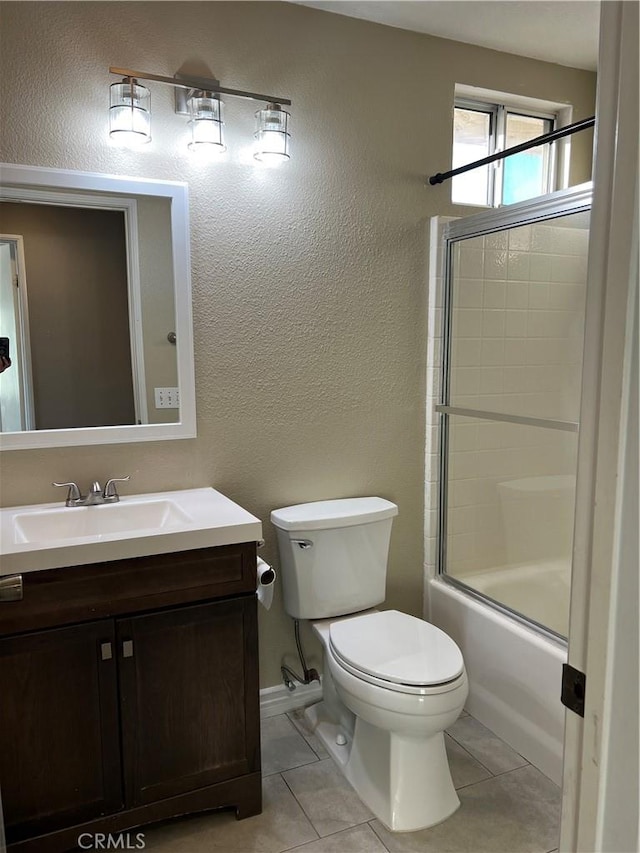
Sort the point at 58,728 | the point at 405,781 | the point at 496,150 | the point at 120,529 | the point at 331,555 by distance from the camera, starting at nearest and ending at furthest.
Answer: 1. the point at 58,728
2. the point at 405,781
3. the point at 120,529
4. the point at 331,555
5. the point at 496,150

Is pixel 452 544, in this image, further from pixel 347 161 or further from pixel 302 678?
pixel 347 161

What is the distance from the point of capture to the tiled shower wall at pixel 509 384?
2518 mm

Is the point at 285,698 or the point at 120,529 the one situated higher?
the point at 120,529

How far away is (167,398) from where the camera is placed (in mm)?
2209

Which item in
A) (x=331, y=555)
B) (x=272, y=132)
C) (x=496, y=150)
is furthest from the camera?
(x=496, y=150)

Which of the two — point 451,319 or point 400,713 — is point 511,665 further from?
point 451,319

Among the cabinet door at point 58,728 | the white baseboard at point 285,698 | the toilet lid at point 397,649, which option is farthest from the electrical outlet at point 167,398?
the white baseboard at point 285,698

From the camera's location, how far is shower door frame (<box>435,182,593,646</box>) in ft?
6.77

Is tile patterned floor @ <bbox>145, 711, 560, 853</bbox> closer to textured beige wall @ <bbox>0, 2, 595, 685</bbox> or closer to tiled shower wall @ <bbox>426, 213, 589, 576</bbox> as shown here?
textured beige wall @ <bbox>0, 2, 595, 685</bbox>

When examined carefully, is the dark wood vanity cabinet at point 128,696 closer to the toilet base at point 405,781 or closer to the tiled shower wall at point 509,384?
the toilet base at point 405,781

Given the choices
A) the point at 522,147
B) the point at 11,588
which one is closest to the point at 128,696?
the point at 11,588

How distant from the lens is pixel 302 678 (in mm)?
2498

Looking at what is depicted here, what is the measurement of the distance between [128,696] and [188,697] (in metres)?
0.17

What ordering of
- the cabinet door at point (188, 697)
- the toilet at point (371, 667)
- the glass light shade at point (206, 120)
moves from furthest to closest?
1. the glass light shade at point (206, 120)
2. the toilet at point (371, 667)
3. the cabinet door at point (188, 697)
